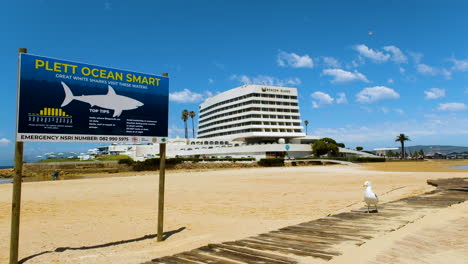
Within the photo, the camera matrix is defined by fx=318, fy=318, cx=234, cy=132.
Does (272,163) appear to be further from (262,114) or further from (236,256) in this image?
(236,256)

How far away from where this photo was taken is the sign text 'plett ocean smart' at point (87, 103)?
20.8 feet

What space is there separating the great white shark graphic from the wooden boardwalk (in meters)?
3.73

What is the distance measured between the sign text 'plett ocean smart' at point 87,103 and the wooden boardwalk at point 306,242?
330 centimetres

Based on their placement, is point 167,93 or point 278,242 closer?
point 278,242

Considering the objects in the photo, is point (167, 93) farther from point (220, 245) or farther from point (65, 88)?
point (220, 245)

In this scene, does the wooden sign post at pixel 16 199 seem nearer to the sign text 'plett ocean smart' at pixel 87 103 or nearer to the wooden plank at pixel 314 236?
the sign text 'plett ocean smart' at pixel 87 103

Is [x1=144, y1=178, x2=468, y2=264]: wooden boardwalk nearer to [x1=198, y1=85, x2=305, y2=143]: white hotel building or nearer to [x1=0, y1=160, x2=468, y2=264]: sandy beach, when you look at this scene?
[x1=0, y1=160, x2=468, y2=264]: sandy beach

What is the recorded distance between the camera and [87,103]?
7.09m

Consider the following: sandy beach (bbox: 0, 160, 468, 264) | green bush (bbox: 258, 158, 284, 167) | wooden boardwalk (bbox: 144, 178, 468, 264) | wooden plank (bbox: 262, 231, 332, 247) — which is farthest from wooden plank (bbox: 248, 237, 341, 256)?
green bush (bbox: 258, 158, 284, 167)

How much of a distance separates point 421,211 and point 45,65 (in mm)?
10189

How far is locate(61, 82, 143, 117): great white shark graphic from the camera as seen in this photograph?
6863mm

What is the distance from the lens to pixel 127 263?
5758 millimetres

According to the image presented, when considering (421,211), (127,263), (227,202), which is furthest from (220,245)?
(227,202)

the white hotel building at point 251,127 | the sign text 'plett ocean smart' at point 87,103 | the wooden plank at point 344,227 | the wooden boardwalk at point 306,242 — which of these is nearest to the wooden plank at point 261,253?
the wooden boardwalk at point 306,242
